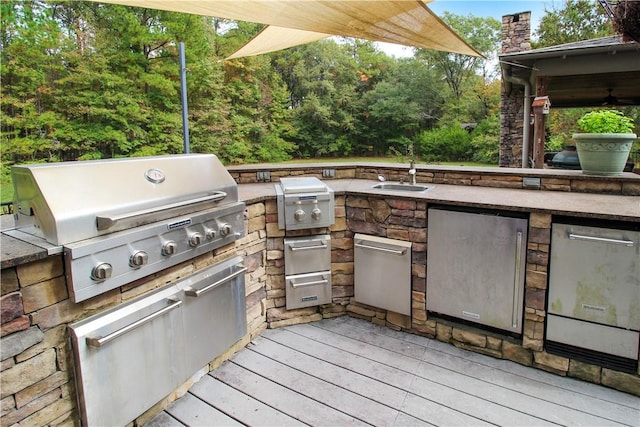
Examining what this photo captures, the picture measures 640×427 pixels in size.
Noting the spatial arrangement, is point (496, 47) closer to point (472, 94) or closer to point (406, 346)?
point (472, 94)

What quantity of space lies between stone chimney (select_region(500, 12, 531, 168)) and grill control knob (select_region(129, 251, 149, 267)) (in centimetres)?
1052

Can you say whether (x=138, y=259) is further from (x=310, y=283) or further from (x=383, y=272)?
(x=383, y=272)

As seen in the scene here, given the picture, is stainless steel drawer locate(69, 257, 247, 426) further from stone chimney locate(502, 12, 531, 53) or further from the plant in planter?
stone chimney locate(502, 12, 531, 53)

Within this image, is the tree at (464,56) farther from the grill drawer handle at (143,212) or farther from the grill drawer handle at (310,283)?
the grill drawer handle at (143,212)

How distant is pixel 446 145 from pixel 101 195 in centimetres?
1366

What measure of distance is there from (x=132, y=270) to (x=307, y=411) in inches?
44.4

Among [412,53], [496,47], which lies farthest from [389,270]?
[496,47]

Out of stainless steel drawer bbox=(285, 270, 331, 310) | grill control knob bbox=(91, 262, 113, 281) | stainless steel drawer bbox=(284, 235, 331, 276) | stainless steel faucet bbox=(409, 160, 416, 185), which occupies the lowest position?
stainless steel drawer bbox=(285, 270, 331, 310)

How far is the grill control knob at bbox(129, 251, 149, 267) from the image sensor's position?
1.69 metres

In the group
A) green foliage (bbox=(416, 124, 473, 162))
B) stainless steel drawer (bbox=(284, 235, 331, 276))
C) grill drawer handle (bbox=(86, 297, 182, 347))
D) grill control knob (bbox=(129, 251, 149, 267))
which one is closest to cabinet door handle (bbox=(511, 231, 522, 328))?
stainless steel drawer (bbox=(284, 235, 331, 276))

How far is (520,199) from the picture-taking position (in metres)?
2.50

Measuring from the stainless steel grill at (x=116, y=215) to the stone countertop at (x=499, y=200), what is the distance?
11 cm

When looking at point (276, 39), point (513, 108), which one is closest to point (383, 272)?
point (276, 39)

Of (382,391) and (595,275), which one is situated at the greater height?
(595,275)
